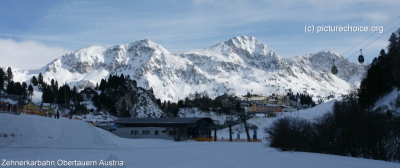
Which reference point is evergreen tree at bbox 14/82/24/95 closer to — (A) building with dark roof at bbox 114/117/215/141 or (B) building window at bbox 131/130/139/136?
(A) building with dark roof at bbox 114/117/215/141

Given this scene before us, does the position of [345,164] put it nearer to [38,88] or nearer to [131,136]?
[131,136]

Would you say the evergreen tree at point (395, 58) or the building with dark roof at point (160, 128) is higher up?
the evergreen tree at point (395, 58)

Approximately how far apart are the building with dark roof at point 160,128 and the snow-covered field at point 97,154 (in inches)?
988

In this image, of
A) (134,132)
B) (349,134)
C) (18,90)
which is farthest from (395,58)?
(18,90)

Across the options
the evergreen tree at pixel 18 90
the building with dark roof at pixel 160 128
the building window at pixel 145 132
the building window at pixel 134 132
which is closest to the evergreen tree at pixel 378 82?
the building with dark roof at pixel 160 128

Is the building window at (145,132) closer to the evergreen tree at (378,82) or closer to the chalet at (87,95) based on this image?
the evergreen tree at (378,82)

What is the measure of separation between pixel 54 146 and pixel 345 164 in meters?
22.0

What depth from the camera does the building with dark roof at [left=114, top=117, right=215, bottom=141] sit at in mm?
68562

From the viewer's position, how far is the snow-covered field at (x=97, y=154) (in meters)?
21.7

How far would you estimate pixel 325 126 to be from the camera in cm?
3534

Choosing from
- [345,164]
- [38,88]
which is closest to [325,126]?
[345,164]

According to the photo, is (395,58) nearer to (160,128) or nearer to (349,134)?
(349,134)

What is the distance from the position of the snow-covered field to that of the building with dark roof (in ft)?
82.3

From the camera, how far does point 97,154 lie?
27156 mm
